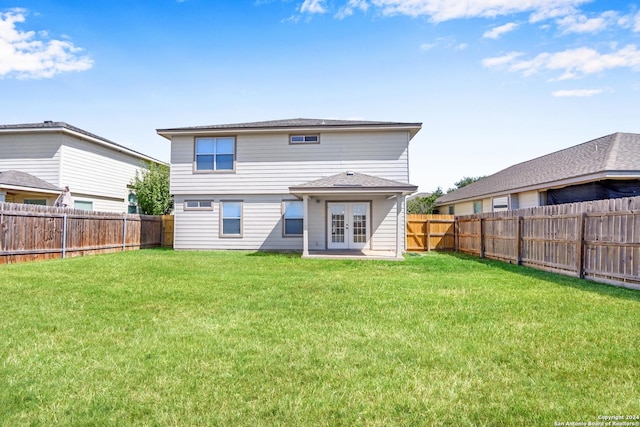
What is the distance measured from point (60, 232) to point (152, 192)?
29.6 feet

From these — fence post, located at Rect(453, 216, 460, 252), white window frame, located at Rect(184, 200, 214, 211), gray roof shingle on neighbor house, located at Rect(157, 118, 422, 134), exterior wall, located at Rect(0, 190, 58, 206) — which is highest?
gray roof shingle on neighbor house, located at Rect(157, 118, 422, 134)

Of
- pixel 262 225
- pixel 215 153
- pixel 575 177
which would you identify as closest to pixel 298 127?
A: pixel 215 153

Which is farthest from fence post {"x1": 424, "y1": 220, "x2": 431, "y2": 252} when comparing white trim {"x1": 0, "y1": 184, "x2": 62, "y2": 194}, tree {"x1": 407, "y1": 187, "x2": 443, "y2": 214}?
white trim {"x1": 0, "y1": 184, "x2": 62, "y2": 194}

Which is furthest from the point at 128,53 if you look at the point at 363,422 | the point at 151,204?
the point at 363,422

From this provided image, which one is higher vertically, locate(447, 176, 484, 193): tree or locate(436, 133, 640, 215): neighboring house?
locate(447, 176, 484, 193): tree

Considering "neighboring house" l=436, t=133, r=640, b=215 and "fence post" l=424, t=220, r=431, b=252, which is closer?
"neighboring house" l=436, t=133, r=640, b=215

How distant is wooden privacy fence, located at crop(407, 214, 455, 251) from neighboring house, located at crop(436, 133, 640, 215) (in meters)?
3.32

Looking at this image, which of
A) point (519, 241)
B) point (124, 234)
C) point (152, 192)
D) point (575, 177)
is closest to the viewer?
point (519, 241)

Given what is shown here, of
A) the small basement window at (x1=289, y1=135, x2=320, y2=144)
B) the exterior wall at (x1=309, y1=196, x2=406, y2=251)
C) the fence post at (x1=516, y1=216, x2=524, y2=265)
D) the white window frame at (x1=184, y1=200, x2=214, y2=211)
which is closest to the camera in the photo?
the fence post at (x1=516, y1=216, x2=524, y2=265)

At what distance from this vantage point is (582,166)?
1344 centimetres

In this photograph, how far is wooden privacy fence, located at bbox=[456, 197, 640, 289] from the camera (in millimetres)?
7312

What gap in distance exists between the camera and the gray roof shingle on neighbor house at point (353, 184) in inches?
497

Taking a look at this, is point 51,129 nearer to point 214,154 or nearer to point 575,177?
point 214,154

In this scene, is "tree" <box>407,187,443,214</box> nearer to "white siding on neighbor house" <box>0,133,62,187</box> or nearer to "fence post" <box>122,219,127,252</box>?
"fence post" <box>122,219,127,252</box>
